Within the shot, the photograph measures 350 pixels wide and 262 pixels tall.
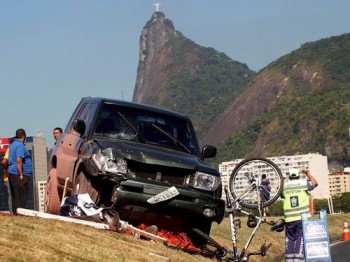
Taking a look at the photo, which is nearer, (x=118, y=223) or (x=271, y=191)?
(x=118, y=223)

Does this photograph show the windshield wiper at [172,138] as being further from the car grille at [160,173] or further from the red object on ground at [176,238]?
the red object on ground at [176,238]

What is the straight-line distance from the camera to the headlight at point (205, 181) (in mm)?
13047

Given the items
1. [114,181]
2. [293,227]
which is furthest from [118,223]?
[293,227]

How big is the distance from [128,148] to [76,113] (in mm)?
2906

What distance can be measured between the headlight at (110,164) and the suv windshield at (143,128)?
3.45 feet

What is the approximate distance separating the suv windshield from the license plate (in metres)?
1.36

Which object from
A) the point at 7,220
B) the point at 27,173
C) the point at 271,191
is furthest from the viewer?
the point at 27,173

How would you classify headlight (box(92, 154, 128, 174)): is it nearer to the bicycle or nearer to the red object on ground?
the red object on ground

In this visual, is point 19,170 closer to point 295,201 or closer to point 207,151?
point 207,151

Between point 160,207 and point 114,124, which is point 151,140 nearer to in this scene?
point 114,124

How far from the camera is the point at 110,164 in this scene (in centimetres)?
1270

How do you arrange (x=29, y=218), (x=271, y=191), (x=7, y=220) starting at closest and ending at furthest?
1. (x=7, y=220)
2. (x=29, y=218)
3. (x=271, y=191)

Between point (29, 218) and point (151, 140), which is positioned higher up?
point (151, 140)

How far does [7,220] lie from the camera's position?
11844mm
